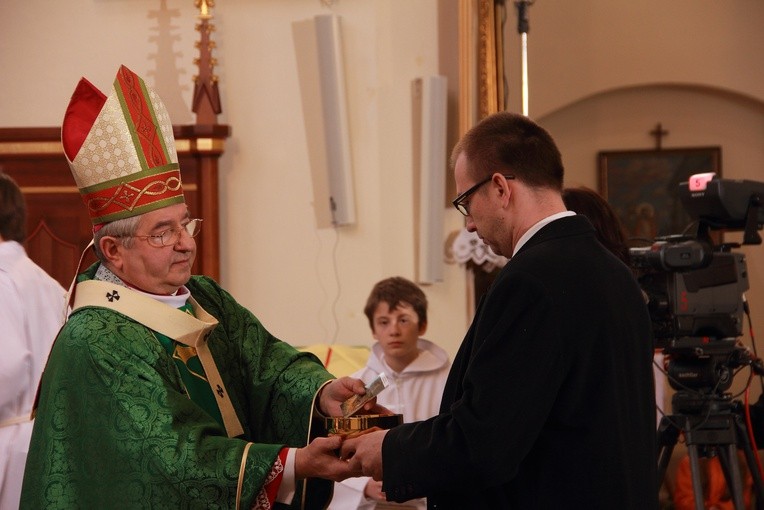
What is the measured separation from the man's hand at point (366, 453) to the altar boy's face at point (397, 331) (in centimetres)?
202

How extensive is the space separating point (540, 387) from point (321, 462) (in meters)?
0.64

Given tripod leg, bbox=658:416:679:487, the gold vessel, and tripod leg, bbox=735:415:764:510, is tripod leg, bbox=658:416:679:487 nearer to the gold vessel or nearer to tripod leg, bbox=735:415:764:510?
tripod leg, bbox=735:415:764:510

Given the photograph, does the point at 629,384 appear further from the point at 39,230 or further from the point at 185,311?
the point at 39,230

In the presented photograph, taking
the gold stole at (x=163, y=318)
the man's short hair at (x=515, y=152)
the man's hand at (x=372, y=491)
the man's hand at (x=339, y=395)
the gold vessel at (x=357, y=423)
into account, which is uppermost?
the man's short hair at (x=515, y=152)

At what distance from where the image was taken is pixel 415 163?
258 inches

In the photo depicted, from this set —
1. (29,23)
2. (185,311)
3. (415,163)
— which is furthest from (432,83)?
(185,311)

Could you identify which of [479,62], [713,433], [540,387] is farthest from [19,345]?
[479,62]

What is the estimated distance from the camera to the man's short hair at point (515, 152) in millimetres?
2521

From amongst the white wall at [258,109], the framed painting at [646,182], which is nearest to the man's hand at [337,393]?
the white wall at [258,109]

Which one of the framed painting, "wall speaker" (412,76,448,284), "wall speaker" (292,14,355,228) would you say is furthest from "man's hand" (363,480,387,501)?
the framed painting

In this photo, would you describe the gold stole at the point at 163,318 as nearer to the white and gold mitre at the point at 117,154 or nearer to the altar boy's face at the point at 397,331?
the white and gold mitre at the point at 117,154

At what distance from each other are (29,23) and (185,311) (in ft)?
15.2

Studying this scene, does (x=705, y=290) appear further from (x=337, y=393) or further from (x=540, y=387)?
(x=540, y=387)

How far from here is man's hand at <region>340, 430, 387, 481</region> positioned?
99.6 inches
